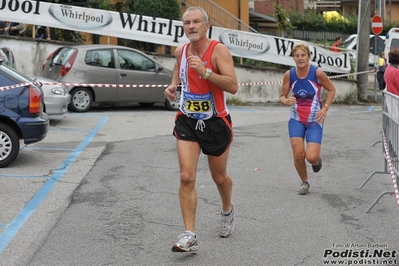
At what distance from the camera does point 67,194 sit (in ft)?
30.2

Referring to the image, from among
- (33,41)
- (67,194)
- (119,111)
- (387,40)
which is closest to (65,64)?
(119,111)

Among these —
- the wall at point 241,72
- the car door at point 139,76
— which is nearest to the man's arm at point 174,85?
the car door at point 139,76

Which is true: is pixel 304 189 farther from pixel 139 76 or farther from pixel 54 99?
→ pixel 139 76

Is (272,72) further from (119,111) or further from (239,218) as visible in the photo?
(239,218)

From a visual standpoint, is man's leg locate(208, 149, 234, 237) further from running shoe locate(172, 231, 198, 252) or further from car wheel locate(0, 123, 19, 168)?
car wheel locate(0, 123, 19, 168)

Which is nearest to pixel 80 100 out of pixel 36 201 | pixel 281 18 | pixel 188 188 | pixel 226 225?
pixel 36 201

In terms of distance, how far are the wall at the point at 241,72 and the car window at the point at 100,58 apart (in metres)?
3.18

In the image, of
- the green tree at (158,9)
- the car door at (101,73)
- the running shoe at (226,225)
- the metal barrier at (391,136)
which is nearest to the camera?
the running shoe at (226,225)

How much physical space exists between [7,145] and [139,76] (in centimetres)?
849

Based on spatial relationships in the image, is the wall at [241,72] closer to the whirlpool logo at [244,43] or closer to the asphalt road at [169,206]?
the whirlpool logo at [244,43]

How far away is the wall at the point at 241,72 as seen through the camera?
21.4 meters

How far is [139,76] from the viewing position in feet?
62.6

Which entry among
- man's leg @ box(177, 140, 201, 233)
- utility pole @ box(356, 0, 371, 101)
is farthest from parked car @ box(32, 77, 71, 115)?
utility pole @ box(356, 0, 371, 101)

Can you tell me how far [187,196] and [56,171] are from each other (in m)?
4.59
